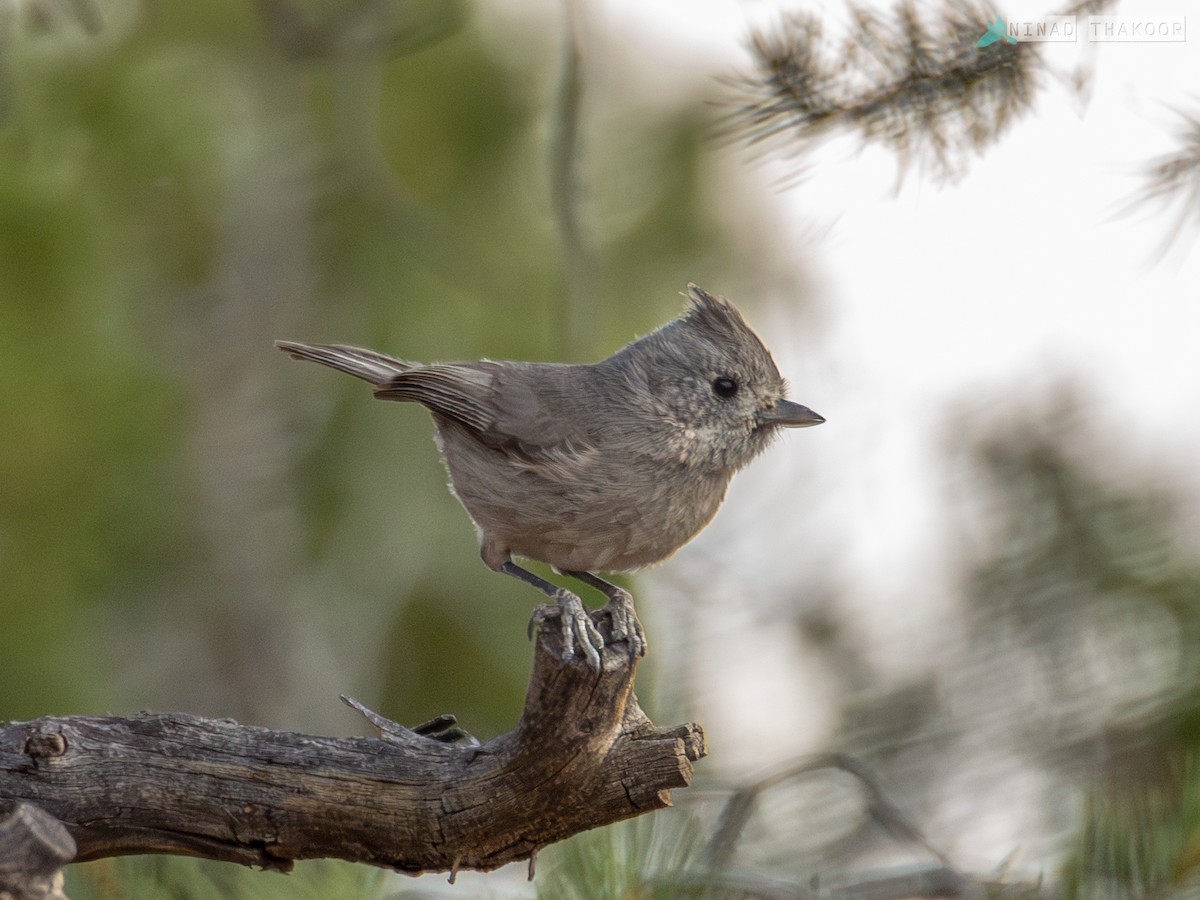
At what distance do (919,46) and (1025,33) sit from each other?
0.20 m

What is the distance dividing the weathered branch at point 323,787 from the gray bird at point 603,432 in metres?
0.48

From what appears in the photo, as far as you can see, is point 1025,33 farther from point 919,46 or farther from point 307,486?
point 307,486

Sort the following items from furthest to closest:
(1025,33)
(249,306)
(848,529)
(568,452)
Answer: (249,306)
(848,529)
(568,452)
(1025,33)

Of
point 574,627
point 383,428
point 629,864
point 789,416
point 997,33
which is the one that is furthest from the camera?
point 383,428

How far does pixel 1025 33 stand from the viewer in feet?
7.68

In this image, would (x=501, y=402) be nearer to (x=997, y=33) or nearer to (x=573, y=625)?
(x=573, y=625)

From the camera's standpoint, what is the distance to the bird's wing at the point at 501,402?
2.80 metres

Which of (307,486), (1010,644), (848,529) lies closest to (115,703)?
(307,486)

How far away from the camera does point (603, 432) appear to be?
2807mm

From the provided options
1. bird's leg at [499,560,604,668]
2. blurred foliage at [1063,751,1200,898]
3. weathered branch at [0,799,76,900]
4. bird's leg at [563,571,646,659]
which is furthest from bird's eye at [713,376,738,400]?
weathered branch at [0,799,76,900]

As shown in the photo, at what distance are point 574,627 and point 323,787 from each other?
1.87ft

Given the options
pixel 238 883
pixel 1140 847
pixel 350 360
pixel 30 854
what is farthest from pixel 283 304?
pixel 1140 847

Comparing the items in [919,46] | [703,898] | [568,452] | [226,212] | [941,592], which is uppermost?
[226,212]

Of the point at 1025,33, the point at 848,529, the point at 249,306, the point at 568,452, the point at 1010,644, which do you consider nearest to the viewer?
the point at 1025,33
